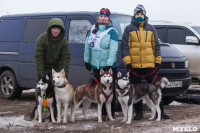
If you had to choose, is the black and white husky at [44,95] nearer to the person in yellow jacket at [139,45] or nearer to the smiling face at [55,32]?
the smiling face at [55,32]

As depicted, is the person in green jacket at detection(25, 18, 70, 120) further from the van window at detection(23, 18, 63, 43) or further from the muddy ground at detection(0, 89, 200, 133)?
the van window at detection(23, 18, 63, 43)

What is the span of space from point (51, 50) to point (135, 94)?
1666mm

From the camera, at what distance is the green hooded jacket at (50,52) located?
699cm

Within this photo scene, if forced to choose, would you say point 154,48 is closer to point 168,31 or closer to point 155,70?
A: point 155,70

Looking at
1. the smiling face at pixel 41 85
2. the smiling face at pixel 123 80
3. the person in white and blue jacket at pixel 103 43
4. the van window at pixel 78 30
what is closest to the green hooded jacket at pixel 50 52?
the smiling face at pixel 41 85

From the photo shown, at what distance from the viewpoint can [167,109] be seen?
8.61m

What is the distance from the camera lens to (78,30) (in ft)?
28.8

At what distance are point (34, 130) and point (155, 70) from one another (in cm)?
239

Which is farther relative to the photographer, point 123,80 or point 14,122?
point 14,122

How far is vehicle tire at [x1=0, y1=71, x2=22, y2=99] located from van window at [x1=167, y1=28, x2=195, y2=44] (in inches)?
184

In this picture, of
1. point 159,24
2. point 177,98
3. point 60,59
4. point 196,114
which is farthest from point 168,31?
point 60,59

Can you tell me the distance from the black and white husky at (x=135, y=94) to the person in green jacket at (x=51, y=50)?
1099 mm

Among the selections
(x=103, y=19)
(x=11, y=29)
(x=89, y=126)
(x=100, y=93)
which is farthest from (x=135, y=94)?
(x=11, y=29)

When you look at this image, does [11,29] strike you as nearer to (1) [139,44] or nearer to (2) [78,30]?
(2) [78,30]
